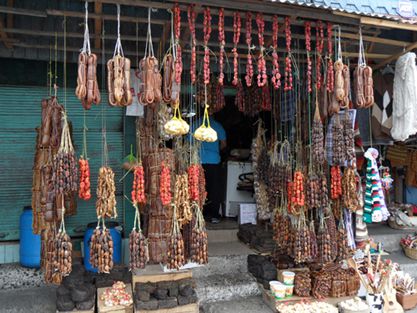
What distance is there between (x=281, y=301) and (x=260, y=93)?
306cm

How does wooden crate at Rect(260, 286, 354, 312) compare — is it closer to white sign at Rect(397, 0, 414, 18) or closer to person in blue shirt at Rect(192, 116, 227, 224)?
person in blue shirt at Rect(192, 116, 227, 224)

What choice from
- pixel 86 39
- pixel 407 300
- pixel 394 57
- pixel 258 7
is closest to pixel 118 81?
pixel 86 39

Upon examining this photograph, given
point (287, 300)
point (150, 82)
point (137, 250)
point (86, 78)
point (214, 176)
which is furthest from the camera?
point (214, 176)

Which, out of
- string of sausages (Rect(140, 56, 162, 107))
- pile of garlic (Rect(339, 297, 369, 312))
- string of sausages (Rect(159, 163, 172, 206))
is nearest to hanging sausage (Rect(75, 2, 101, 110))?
string of sausages (Rect(140, 56, 162, 107))

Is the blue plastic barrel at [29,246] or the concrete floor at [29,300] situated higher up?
the blue plastic barrel at [29,246]

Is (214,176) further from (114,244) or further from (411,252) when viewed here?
(411,252)

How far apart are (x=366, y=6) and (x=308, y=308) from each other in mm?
3458

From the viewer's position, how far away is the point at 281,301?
4.71m

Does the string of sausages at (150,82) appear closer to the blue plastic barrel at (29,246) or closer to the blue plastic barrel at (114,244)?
the blue plastic barrel at (114,244)

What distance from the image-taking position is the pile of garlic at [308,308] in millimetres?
4484

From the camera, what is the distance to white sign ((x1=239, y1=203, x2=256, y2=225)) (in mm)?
6930

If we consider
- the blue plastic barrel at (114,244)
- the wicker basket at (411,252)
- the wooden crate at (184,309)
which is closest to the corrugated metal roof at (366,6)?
the wooden crate at (184,309)

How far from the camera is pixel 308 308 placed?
14.9 feet

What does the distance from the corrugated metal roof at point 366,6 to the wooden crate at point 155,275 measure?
340 cm
